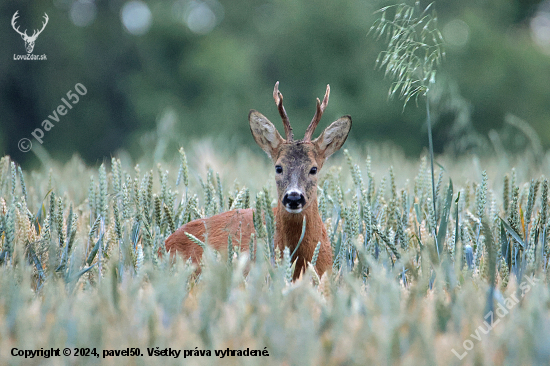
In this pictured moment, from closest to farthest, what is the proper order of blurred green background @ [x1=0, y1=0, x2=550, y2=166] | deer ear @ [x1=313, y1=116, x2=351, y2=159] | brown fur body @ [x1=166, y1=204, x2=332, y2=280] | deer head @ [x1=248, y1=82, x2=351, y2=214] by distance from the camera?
brown fur body @ [x1=166, y1=204, x2=332, y2=280] < deer head @ [x1=248, y1=82, x2=351, y2=214] < deer ear @ [x1=313, y1=116, x2=351, y2=159] < blurred green background @ [x1=0, y1=0, x2=550, y2=166]

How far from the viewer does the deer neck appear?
3062 mm

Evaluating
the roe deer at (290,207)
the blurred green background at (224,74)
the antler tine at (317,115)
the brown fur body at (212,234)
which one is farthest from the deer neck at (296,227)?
the blurred green background at (224,74)

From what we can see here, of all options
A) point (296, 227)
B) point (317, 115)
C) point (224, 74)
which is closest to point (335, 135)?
point (317, 115)

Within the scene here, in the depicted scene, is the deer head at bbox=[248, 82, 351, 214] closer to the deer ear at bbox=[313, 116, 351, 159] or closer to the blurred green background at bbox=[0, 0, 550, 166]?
the deer ear at bbox=[313, 116, 351, 159]

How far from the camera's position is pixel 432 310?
1686 mm

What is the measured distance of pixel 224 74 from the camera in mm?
15797

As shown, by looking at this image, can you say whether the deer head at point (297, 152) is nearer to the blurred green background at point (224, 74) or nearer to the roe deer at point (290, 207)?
the roe deer at point (290, 207)

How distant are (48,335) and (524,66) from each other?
1616 centimetres

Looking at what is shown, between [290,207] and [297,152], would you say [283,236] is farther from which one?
[297,152]

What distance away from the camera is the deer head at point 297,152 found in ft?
10.1

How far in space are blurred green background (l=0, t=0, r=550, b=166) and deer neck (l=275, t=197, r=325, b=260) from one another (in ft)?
33.8

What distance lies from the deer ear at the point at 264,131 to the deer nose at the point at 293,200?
2.04 ft

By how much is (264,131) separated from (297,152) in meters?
0.33

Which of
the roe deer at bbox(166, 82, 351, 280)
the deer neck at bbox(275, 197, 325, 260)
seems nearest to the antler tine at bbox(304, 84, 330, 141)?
the roe deer at bbox(166, 82, 351, 280)
